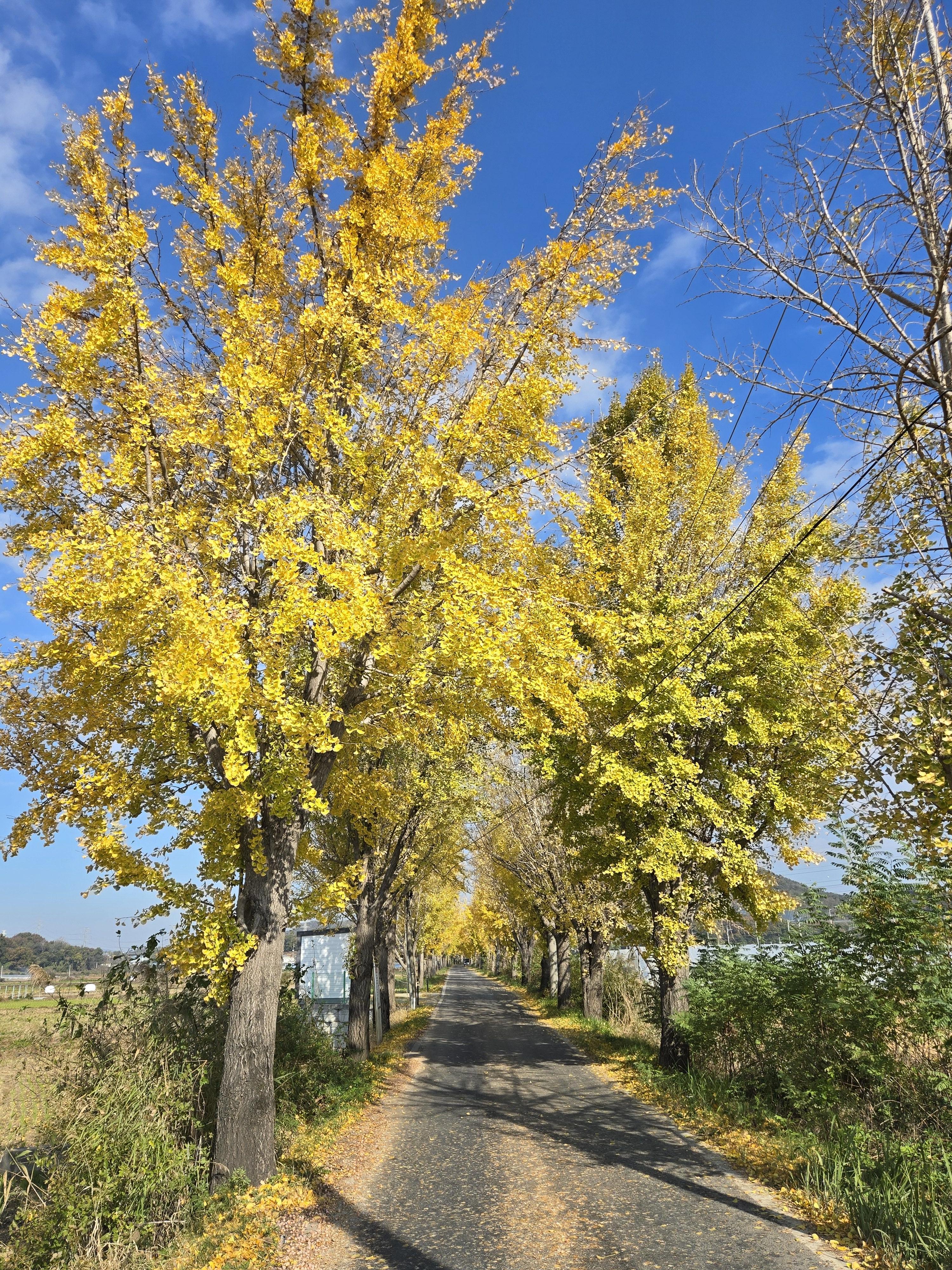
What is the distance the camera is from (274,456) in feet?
20.8

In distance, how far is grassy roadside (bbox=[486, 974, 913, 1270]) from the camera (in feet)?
18.2

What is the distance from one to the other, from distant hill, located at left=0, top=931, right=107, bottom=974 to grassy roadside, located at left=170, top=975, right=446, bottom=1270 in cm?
9199

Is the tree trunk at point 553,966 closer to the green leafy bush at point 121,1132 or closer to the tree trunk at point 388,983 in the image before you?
the tree trunk at point 388,983

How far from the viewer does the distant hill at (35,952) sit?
96000mm

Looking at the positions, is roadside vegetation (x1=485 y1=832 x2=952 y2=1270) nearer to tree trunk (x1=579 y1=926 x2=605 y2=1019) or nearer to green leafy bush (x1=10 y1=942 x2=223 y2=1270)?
green leafy bush (x1=10 y1=942 x2=223 y2=1270)

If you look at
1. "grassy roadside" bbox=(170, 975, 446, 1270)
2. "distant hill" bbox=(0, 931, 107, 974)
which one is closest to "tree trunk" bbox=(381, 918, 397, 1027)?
"grassy roadside" bbox=(170, 975, 446, 1270)

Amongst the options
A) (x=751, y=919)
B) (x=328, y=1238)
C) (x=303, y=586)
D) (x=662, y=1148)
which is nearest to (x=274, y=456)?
(x=303, y=586)

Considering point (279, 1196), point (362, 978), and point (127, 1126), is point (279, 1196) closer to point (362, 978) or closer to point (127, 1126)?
point (127, 1126)

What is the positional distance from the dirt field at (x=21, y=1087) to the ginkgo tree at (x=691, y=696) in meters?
6.47

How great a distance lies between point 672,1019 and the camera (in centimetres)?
1176

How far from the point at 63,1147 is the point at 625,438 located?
11.8 meters

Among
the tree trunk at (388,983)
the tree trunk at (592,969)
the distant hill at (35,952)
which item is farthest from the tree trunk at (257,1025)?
the distant hill at (35,952)

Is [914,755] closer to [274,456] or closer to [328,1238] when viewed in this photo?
[274,456]

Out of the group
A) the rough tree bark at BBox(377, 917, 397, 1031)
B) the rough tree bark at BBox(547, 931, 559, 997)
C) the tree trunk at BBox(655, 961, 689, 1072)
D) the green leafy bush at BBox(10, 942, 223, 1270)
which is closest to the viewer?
the green leafy bush at BBox(10, 942, 223, 1270)
